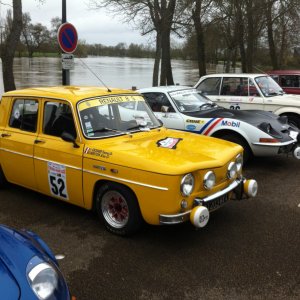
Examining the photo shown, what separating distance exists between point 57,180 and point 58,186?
3.1 inches

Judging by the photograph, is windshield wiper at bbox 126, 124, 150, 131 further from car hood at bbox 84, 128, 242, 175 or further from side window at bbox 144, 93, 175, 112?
side window at bbox 144, 93, 175, 112

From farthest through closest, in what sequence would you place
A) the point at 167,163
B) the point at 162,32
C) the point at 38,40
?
the point at 38,40 → the point at 162,32 → the point at 167,163

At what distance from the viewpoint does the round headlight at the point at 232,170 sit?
185 inches

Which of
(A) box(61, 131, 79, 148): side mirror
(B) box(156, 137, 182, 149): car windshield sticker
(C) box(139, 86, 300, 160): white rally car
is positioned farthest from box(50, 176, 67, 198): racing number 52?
(C) box(139, 86, 300, 160): white rally car

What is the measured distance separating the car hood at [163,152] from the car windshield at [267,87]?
18.7 ft

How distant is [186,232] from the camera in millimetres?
4785

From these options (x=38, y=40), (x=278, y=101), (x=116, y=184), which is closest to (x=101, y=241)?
(x=116, y=184)

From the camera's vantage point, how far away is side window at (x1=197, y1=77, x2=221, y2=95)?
10.8 meters

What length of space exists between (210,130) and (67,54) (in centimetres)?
379

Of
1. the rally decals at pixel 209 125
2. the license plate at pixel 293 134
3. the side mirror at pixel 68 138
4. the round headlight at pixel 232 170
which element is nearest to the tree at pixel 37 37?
the rally decals at pixel 209 125

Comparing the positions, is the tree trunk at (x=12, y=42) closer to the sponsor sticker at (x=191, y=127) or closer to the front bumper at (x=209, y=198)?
the sponsor sticker at (x=191, y=127)

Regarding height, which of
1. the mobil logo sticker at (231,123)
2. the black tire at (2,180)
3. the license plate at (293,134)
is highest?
the mobil logo sticker at (231,123)

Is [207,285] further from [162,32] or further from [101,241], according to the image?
[162,32]

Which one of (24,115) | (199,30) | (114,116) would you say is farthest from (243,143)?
(199,30)
